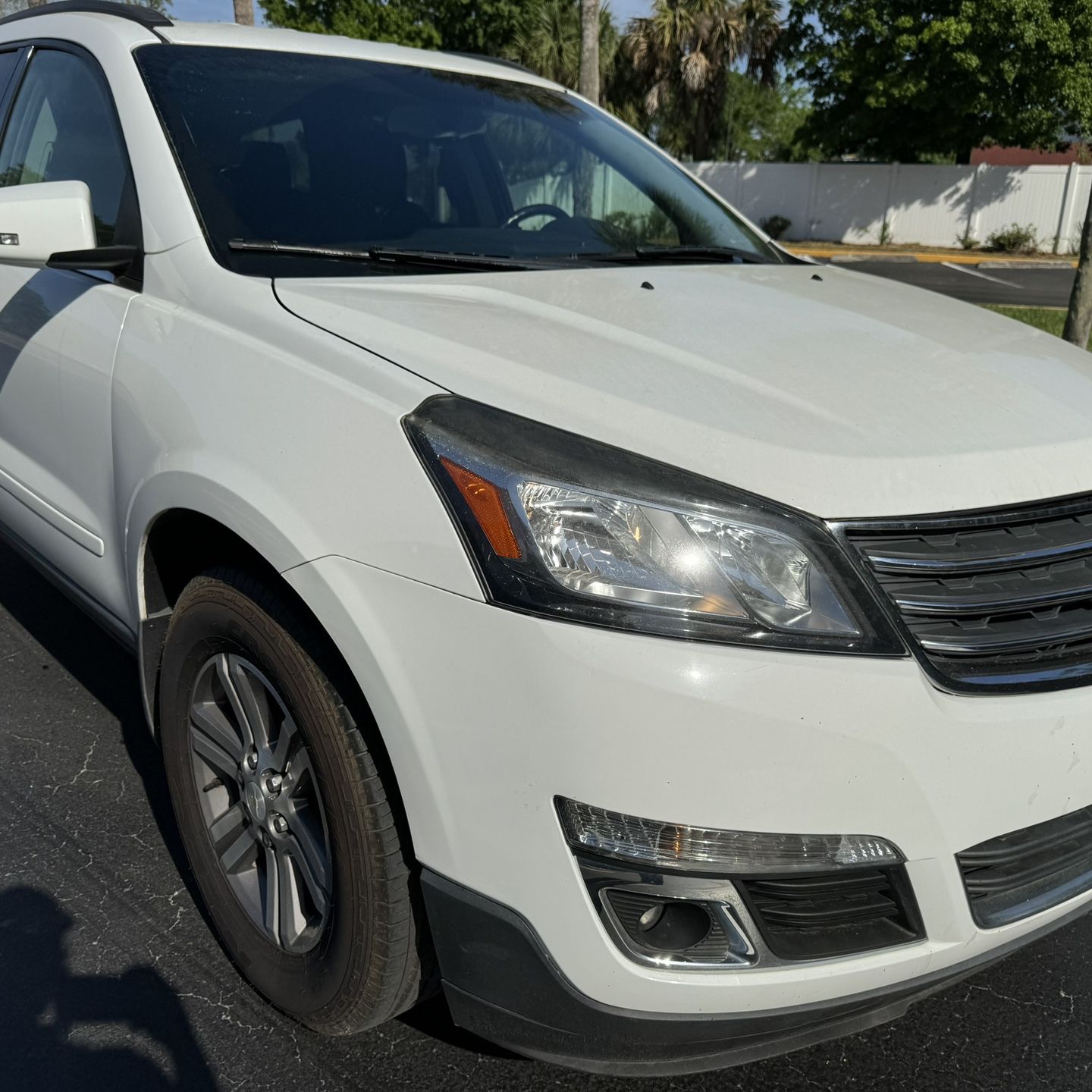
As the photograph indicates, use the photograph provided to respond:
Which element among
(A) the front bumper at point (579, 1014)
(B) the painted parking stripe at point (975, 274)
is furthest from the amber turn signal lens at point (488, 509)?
(B) the painted parking stripe at point (975, 274)

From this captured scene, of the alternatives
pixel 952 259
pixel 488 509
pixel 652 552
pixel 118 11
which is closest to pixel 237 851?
pixel 488 509

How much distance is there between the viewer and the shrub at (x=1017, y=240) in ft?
84.2

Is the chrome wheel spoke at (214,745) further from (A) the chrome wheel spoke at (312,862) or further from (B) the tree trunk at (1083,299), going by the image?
(B) the tree trunk at (1083,299)

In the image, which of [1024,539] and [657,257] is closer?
[1024,539]

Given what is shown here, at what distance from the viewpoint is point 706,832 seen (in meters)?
1.43

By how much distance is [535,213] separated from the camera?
9.62 feet

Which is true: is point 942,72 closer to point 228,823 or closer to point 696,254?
point 696,254

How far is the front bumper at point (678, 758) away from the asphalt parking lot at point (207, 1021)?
0.54 m

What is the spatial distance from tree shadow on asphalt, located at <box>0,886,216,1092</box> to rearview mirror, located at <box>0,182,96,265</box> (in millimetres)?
1466

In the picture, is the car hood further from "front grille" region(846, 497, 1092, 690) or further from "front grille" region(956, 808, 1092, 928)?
"front grille" region(956, 808, 1092, 928)

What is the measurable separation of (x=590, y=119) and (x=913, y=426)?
2120 mm

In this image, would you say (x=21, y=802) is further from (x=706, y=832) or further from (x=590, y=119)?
(x=590, y=119)

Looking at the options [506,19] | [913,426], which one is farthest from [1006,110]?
[913,426]

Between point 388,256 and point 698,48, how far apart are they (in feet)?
111
